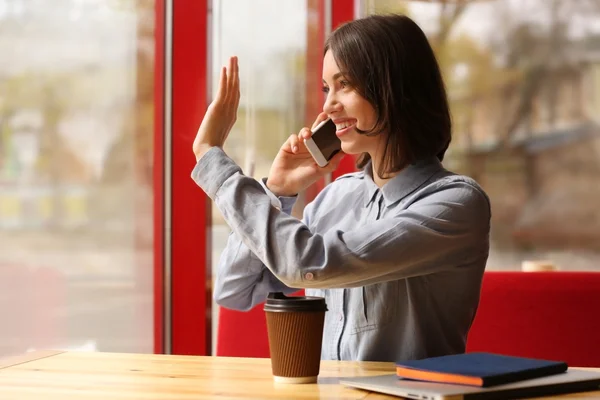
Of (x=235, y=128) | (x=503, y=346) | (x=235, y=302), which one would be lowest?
(x=503, y=346)

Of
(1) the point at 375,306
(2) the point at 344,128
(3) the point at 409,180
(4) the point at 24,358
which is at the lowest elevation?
(4) the point at 24,358

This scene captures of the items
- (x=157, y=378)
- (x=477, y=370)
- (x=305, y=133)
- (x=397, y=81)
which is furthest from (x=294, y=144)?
(x=477, y=370)

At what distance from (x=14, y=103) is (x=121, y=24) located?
1.67 feet

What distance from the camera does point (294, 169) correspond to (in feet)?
6.05

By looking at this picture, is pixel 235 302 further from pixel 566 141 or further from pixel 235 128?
pixel 566 141

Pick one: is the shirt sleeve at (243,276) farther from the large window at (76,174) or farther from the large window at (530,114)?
the large window at (530,114)

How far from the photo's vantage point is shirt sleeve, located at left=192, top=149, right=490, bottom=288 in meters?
1.37

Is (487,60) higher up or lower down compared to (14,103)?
higher up

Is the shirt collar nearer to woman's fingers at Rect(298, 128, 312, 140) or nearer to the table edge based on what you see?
woman's fingers at Rect(298, 128, 312, 140)

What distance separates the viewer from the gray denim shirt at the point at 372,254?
138 centimetres

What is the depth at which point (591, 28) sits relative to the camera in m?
3.40

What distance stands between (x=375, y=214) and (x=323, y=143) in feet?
0.66

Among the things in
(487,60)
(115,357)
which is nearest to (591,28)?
(487,60)

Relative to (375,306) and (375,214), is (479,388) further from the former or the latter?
(375,214)
